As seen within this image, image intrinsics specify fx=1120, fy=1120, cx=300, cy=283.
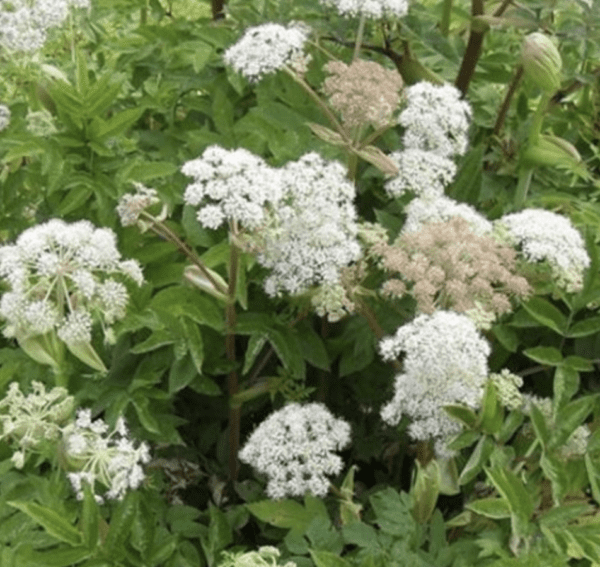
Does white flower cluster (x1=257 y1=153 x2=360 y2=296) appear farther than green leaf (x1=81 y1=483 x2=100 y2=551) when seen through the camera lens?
Yes

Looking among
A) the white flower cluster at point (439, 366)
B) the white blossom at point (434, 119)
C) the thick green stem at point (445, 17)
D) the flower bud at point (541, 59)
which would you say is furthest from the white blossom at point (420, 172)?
the thick green stem at point (445, 17)

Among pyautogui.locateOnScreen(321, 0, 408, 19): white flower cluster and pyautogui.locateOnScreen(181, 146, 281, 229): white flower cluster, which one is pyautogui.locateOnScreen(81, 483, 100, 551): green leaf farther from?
pyautogui.locateOnScreen(321, 0, 408, 19): white flower cluster

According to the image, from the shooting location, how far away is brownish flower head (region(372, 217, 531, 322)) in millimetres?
2082

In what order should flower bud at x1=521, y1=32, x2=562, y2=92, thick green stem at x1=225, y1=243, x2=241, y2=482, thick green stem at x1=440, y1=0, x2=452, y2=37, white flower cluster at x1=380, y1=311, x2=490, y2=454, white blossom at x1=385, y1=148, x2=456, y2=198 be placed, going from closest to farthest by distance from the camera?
1. white flower cluster at x1=380, y1=311, x2=490, y2=454
2. thick green stem at x1=225, y1=243, x2=241, y2=482
3. white blossom at x1=385, y1=148, x2=456, y2=198
4. flower bud at x1=521, y1=32, x2=562, y2=92
5. thick green stem at x1=440, y1=0, x2=452, y2=37

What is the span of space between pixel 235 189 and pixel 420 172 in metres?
0.49

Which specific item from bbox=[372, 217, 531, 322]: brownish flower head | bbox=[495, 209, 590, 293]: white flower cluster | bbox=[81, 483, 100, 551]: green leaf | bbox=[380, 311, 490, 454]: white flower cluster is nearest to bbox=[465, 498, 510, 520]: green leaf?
bbox=[380, 311, 490, 454]: white flower cluster

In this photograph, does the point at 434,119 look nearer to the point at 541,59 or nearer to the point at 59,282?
the point at 541,59

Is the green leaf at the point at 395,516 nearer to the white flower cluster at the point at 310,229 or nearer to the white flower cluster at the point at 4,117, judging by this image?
the white flower cluster at the point at 310,229

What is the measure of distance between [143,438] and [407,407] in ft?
2.31

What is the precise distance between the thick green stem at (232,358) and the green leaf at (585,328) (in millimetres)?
714

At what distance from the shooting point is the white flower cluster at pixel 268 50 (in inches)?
96.4

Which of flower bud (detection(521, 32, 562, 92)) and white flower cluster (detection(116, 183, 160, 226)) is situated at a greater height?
flower bud (detection(521, 32, 562, 92))

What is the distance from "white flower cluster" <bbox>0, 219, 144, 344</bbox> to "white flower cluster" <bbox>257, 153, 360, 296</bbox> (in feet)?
0.93

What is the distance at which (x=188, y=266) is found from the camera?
95.6 inches
